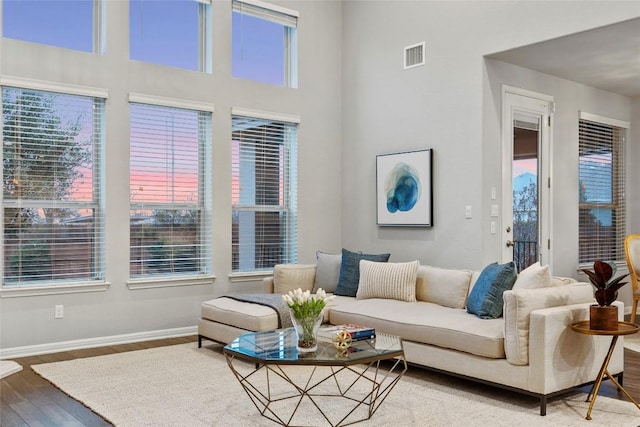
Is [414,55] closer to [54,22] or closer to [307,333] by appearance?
[54,22]

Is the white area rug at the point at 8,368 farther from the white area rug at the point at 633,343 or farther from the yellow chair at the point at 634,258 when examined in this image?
the yellow chair at the point at 634,258

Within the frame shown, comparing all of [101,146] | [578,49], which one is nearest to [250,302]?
[101,146]

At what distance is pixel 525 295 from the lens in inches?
141

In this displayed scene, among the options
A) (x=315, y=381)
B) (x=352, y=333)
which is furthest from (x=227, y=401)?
(x=352, y=333)

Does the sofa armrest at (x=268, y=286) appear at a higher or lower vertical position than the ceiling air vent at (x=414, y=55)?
lower

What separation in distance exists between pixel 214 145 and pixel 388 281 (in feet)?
7.21

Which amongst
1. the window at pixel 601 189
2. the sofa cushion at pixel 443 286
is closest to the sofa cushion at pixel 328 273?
the sofa cushion at pixel 443 286

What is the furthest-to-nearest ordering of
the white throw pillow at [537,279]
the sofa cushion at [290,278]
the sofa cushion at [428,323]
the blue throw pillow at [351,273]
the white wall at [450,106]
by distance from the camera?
the sofa cushion at [290,278], the blue throw pillow at [351,273], the white wall at [450,106], the white throw pillow at [537,279], the sofa cushion at [428,323]

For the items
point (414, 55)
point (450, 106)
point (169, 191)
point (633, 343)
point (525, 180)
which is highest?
point (414, 55)

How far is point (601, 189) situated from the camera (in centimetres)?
713

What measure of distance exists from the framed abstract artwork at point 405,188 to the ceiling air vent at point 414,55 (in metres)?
0.88

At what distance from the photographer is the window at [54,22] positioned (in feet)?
16.5

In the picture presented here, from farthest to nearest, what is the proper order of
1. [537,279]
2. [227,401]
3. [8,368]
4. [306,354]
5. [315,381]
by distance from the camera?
[8,368], [315,381], [537,279], [227,401], [306,354]

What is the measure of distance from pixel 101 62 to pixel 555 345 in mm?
4265
